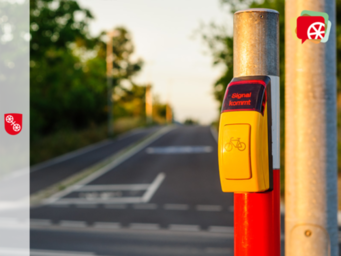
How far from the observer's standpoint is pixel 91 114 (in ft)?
150

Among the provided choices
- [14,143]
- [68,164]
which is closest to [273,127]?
[14,143]

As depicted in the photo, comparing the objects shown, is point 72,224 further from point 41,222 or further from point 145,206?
point 145,206

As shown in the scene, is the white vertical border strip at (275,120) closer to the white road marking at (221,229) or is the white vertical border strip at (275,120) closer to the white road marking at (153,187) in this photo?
the white road marking at (221,229)

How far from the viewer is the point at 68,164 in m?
29.6

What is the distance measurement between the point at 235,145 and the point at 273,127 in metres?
0.22

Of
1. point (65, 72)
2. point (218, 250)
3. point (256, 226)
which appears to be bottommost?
point (218, 250)

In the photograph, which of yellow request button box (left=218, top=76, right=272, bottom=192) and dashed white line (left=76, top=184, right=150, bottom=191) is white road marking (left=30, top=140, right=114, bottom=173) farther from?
yellow request button box (left=218, top=76, right=272, bottom=192)

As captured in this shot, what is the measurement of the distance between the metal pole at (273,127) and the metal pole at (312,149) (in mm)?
67

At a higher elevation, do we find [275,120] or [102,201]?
[275,120]

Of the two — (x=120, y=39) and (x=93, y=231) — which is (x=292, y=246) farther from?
(x=120, y=39)

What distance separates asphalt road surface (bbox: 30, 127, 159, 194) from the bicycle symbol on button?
20.1 meters

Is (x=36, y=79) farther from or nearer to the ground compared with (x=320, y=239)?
farther from the ground

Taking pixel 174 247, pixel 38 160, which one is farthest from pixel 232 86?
pixel 38 160

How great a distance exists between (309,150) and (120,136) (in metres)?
46.4
